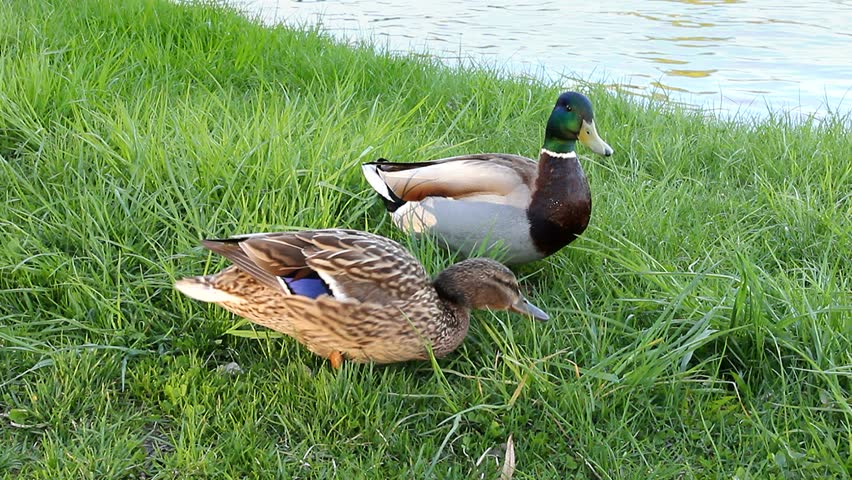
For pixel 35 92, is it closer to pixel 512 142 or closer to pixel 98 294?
pixel 98 294

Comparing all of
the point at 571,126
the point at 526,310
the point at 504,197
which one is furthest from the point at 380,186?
the point at 526,310

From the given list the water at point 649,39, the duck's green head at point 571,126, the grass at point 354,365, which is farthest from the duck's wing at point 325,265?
the water at point 649,39

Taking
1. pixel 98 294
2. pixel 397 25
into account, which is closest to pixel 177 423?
pixel 98 294

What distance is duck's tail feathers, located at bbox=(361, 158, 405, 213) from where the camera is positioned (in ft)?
11.0

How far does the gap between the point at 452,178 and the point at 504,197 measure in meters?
0.23

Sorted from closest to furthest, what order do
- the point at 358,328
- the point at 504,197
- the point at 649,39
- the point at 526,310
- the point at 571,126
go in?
the point at 358,328
the point at 526,310
the point at 504,197
the point at 571,126
the point at 649,39

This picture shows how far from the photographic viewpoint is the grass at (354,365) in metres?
2.38

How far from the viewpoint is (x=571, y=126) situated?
344 centimetres

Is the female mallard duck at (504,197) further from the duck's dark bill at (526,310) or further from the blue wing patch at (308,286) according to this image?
the blue wing patch at (308,286)

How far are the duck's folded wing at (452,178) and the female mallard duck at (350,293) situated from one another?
0.61 meters

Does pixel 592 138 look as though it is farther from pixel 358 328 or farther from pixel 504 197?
pixel 358 328

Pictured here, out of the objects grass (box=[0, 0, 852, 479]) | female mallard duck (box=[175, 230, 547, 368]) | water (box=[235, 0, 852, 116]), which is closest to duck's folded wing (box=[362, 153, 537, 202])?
grass (box=[0, 0, 852, 479])

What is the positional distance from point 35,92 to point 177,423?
214cm

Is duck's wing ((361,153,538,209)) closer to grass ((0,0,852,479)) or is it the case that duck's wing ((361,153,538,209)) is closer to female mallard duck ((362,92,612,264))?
female mallard duck ((362,92,612,264))
